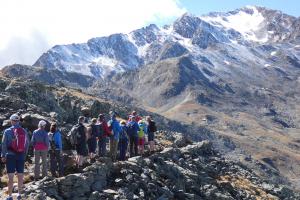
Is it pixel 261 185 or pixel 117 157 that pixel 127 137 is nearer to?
pixel 117 157

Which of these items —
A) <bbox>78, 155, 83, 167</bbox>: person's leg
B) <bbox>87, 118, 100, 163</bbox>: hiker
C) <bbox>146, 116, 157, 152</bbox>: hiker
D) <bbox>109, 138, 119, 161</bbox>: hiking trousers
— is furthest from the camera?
<bbox>146, 116, 157, 152</bbox>: hiker

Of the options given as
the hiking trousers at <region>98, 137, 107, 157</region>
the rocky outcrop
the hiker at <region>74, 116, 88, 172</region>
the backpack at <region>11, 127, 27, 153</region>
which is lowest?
the rocky outcrop

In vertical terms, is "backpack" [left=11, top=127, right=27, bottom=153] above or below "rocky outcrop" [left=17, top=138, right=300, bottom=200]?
above

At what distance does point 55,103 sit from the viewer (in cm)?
5784

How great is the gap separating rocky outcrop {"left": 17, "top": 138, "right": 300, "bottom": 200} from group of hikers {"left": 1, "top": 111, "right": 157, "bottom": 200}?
1.49 meters

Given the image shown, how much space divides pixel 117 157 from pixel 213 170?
10.8m

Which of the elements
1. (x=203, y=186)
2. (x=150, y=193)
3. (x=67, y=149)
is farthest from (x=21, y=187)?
(x=203, y=186)

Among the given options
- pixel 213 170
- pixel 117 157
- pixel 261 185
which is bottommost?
pixel 261 185

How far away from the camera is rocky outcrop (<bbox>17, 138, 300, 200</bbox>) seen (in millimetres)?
26578

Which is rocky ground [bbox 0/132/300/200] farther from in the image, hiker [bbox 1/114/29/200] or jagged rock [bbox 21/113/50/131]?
jagged rock [bbox 21/113/50/131]

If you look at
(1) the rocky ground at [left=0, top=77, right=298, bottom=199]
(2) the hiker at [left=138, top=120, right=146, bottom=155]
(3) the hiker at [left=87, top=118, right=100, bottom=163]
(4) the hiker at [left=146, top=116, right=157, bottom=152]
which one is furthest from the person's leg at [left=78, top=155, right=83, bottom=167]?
(4) the hiker at [left=146, top=116, right=157, bottom=152]

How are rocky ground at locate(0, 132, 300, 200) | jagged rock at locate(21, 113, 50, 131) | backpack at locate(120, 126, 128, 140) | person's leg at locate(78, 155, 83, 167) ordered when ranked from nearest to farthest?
rocky ground at locate(0, 132, 300, 200), person's leg at locate(78, 155, 83, 167), jagged rock at locate(21, 113, 50, 131), backpack at locate(120, 126, 128, 140)

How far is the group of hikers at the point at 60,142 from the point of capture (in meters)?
24.0

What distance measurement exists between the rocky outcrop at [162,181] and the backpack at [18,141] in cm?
203
